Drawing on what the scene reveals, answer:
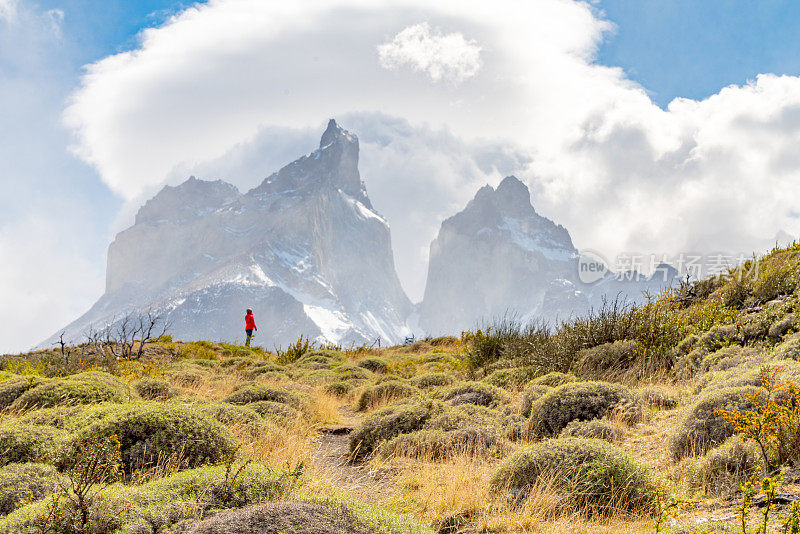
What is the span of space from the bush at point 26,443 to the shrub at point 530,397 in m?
5.82

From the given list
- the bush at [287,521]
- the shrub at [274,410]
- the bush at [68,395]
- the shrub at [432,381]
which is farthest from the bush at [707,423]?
the bush at [68,395]

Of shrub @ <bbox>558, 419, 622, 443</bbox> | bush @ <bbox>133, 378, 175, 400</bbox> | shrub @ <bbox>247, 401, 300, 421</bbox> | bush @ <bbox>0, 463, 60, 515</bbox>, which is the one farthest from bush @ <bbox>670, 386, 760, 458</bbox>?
bush @ <bbox>133, 378, 175, 400</bbox>

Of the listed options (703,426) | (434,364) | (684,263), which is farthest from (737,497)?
(684,263)

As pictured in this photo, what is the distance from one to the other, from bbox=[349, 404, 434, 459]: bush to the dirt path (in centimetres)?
20

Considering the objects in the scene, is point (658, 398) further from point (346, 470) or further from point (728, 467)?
point (346, 470)

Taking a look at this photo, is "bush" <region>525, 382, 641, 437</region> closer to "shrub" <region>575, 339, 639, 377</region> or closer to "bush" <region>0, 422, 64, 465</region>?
"shrub" <region>575, 339, 639, 377</region>

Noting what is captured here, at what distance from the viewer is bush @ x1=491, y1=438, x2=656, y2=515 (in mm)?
4406

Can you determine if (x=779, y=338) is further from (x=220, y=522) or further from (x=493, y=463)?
(x=220, y=522)

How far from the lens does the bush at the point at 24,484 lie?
3.88 meters

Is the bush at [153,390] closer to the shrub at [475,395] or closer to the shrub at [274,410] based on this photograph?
the shrub at [274,410]

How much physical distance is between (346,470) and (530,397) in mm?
3028

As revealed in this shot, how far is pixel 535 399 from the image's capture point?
25.5 feet

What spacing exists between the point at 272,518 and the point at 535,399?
18.3 ft

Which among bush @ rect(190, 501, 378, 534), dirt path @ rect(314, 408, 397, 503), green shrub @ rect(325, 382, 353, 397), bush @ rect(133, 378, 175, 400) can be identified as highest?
bush @ rect(133, 378, 175, 400)
